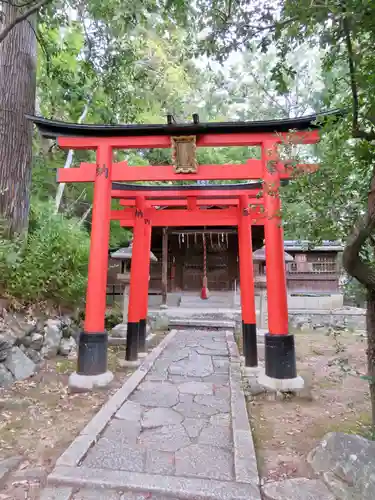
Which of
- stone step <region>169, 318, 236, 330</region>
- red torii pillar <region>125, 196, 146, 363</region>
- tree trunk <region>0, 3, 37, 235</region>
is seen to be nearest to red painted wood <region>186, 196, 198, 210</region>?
red torii pillar <region>125, 196, 146, 363</region>

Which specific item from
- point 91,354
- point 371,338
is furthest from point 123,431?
point 371,338

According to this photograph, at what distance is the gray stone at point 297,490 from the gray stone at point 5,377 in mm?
3906

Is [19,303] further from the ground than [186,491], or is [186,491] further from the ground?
[19,303]

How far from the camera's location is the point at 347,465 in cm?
253

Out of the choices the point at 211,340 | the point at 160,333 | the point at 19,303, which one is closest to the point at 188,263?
the point at 160,333

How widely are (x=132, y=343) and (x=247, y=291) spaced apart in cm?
259

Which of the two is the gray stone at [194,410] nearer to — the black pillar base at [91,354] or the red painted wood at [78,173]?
the black pillar base at [91,354]

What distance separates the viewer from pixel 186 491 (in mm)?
2492

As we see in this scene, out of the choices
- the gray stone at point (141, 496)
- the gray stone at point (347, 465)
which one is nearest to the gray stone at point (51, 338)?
the gray stone at point (141, 496)

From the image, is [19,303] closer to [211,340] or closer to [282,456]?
[282,456]

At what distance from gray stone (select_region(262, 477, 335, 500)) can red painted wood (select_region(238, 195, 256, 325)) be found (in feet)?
13.6

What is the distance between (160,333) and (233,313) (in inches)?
122

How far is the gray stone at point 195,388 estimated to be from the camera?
495cm

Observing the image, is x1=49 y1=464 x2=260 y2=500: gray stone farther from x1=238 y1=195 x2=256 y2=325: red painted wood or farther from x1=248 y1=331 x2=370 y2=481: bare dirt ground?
x1=238 y1=195 x2=256 y2=325: red painted wood
